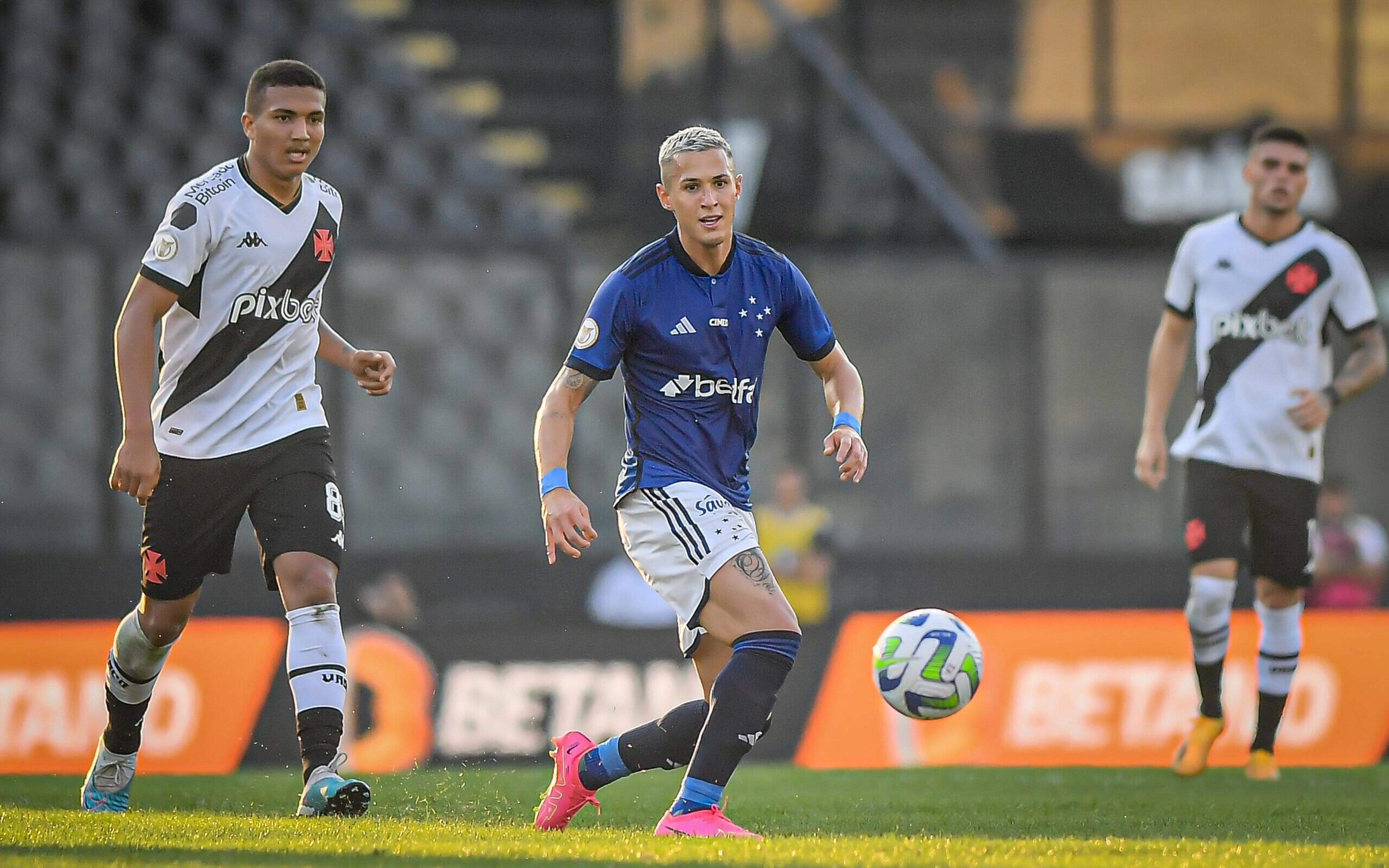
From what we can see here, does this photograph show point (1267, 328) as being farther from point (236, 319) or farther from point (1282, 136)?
point (236, 319)

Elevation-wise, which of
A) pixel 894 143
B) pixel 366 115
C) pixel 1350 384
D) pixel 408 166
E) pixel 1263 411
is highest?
pixel 366 115

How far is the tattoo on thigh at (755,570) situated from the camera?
5.47 m

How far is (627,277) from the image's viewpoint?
5.68 metres

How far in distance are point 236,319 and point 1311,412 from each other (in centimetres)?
441

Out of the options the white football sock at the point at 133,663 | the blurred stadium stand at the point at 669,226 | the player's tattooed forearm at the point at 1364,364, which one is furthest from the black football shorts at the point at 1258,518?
the blurred stadium stand at the point at 669,226

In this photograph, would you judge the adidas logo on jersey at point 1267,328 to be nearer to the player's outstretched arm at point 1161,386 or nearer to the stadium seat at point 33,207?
the player's outstretched arm at point 1161,386

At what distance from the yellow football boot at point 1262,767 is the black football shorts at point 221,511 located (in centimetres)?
415

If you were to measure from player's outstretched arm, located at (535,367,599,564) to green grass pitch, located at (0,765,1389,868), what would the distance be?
86cm

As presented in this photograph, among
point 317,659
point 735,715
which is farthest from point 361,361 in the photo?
point 735,715

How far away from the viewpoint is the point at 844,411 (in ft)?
19.1

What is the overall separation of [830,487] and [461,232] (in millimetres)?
3840

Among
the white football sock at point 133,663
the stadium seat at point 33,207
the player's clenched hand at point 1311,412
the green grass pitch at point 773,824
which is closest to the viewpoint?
the green grass pitch at point 773,824

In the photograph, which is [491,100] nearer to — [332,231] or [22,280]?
[22,280]

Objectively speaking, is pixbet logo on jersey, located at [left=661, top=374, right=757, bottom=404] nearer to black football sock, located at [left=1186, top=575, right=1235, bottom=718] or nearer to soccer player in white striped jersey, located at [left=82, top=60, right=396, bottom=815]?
soccer player in white striped jersey, located at [left=82, top=60, right=396, bottom=815]
